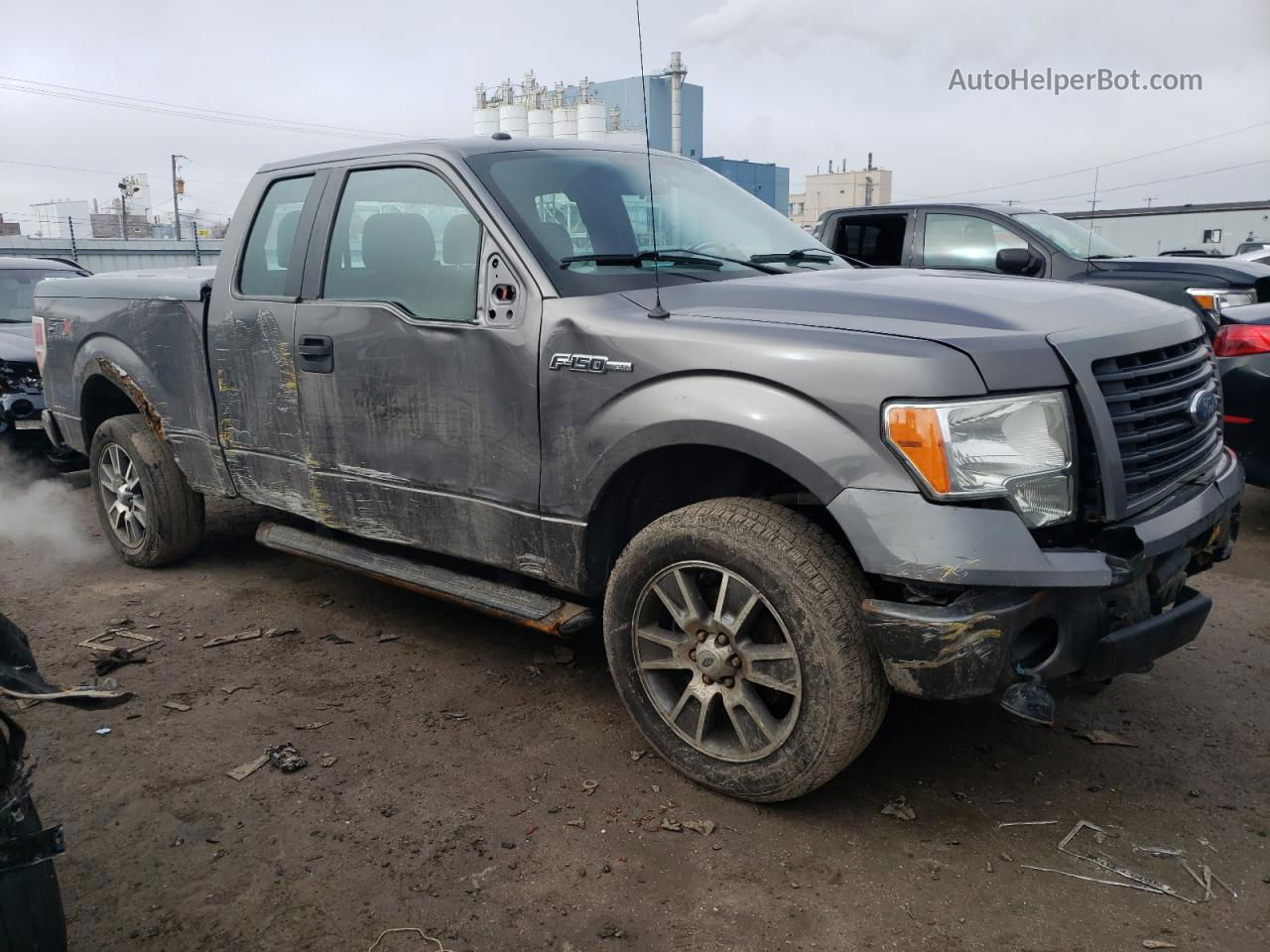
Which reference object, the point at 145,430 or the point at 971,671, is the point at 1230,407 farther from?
the point at 145,430

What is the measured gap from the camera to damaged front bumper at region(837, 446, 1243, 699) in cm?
244

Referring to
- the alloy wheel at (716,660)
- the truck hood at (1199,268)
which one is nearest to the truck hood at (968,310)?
the alloy wheel at (716,660)

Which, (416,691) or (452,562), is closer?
(416,691)

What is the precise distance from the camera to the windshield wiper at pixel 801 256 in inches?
149

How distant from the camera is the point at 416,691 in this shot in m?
3.82

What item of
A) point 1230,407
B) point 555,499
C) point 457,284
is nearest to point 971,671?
point 555,499

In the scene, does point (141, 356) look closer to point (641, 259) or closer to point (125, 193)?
point (641, 259)

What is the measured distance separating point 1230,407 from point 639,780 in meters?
3.97

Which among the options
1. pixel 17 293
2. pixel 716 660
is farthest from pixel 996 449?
pixel 17 293

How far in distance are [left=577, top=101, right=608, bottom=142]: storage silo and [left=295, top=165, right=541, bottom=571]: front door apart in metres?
27.1

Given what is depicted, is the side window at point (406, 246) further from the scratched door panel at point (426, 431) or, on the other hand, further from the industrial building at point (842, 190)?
the industrial building at point (842, 190)

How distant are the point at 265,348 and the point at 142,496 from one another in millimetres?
1636

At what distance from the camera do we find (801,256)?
3.90 metres

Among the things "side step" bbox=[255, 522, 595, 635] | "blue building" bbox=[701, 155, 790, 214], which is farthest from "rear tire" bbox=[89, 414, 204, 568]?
"blue building" bbox=[701, 155, 790, 214]
